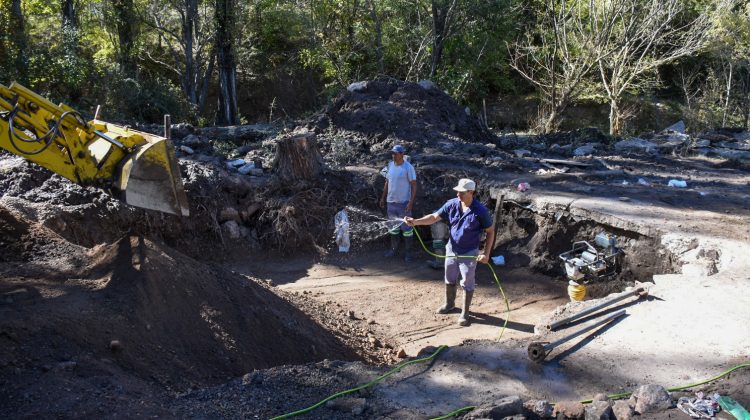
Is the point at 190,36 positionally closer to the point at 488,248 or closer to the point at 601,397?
the point at 488,248

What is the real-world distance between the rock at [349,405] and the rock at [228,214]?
631 cm

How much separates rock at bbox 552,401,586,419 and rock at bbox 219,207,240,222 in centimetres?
707

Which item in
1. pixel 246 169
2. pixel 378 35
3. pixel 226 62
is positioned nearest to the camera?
pixel 246 169

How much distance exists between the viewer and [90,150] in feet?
21.1

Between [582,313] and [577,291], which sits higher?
[582,313]

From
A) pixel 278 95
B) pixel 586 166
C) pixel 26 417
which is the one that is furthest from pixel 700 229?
pixel 278 95

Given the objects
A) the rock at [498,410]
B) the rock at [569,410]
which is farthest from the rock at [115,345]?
the rock at [569,410]

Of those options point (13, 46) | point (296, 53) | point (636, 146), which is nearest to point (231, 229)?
point (13, 46)

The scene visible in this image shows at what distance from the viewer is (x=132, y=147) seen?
657 cm

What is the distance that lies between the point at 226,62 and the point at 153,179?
14.4 metres

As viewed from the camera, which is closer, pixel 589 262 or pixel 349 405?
pixel 349 405

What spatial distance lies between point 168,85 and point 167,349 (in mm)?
15222

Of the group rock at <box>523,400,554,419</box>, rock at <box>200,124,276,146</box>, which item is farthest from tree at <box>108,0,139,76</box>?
rock at <box>523,400,554,419</box>

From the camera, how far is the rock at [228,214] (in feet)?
36.1
